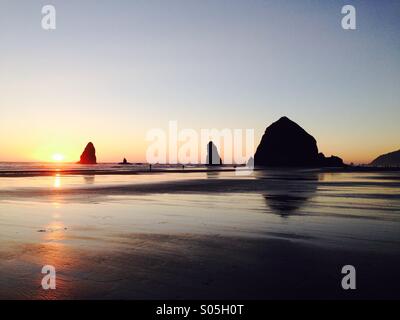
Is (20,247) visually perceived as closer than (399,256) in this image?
No

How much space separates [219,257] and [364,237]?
176 inches

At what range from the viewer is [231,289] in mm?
5395

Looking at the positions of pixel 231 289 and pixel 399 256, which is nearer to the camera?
pixel 231 289

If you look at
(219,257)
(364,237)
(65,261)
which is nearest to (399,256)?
(364,237)
